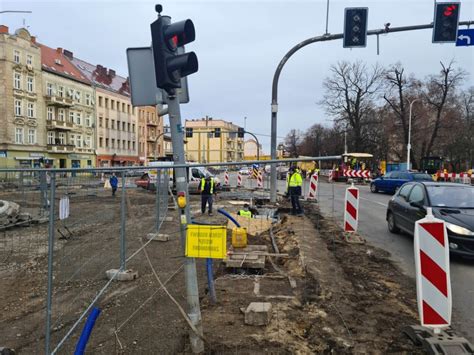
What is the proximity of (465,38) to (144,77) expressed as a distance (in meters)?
12.0

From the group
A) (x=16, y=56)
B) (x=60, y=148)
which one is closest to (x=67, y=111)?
(x=60, y=148)

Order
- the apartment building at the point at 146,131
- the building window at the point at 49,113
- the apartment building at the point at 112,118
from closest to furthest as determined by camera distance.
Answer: the building window at the point at 49,113 → the apartment building at the point at 112,118 → the apartment building at the point at 146,131

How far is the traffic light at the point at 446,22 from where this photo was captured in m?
11.9

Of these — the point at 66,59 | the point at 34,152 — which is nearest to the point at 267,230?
the point at 34,152

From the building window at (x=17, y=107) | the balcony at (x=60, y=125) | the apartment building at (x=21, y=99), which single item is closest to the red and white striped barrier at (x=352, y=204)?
the apartment building at (x=21, y=99)

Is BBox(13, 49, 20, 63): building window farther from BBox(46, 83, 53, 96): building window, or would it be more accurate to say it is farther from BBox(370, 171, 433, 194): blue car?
BBox(370, 171, 433, 194): blue car

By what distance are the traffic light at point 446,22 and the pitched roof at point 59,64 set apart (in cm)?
5343

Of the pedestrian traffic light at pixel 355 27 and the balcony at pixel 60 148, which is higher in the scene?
the pedestrian traffic light at pixel 355 27

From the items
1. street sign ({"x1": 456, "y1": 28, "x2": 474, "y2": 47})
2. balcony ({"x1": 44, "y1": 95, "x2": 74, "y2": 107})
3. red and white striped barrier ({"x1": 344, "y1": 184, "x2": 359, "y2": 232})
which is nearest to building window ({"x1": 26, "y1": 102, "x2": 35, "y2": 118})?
balcony ({"x1": 44, "y1": 95, "x2": 74, "y2": 107})

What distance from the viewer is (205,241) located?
3.79 metres

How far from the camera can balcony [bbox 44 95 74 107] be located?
55.0 metres

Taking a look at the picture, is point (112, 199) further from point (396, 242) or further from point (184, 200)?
point (396, 242)

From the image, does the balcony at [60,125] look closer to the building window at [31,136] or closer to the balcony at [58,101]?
the balcony at [58,101]

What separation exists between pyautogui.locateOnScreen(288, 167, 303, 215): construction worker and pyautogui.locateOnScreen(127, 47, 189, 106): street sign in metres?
9.02
